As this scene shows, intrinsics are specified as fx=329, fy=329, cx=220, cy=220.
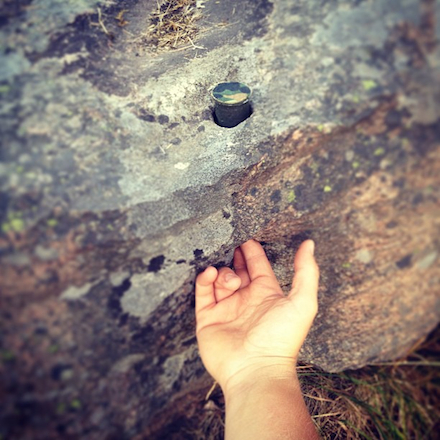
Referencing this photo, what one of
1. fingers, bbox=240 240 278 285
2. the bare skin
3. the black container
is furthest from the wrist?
the black container

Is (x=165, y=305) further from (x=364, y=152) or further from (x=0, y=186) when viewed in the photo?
(x=364, y=152)

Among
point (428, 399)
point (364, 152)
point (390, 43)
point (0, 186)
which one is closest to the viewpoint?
point (0, 186)

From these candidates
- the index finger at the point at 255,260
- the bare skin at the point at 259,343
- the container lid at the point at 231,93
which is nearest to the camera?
the bare skin at the point at 259,343

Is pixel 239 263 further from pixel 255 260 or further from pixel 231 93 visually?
pixel 231 93

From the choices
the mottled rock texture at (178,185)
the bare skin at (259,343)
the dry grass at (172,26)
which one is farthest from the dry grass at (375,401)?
the dry grass at (172,26)

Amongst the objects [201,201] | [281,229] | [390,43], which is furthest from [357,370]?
[390,43]

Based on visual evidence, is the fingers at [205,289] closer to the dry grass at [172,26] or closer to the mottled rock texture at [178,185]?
the mottled rock texture at [178,185]

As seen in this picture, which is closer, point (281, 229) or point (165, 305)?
point (165, 305)
